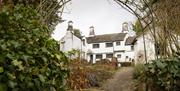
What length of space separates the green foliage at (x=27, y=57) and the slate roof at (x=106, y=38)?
6020cm

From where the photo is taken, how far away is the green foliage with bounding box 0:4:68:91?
4387 mm

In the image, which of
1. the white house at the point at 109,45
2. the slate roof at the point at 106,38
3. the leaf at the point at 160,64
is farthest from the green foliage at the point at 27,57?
the slate roof at the point at 106,38

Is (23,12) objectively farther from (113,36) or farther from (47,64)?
(113,36)

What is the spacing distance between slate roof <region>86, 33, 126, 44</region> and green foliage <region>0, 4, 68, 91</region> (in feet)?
198

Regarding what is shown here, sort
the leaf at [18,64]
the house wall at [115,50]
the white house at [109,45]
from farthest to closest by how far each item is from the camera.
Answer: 1. the white house at [109,45]
2. the house wall at [115,50]
3. the leaf at [18,64]

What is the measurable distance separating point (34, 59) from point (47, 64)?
259 mm

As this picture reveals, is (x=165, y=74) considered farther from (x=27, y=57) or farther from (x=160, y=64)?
(x=27, y=57)

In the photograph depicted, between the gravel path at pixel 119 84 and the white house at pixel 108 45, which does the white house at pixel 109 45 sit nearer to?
the white house at pixel 108 45

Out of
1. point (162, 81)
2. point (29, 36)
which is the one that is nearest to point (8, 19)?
point (29, 36)

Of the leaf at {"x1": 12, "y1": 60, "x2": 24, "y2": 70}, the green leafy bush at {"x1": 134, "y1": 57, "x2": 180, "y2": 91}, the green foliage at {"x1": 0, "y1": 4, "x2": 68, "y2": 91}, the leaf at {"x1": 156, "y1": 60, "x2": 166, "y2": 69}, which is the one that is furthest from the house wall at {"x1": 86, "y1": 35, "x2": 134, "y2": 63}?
the leaf at {"x1": 12, "y1": 60, "x2": 24, "y2": 70}

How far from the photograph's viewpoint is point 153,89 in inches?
403

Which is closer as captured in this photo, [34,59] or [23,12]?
[34,59]

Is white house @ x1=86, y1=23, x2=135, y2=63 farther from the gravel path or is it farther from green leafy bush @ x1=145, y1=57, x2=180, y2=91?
green leafy bush @ x1=145, y1=57, x2=180, y2=91

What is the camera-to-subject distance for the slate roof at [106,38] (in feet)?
216
